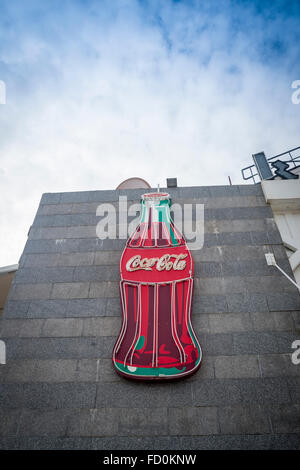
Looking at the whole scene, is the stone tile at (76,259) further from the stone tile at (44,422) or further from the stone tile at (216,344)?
the stone tile at (216,344)

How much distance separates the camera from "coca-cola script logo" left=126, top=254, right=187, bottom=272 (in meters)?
5.05

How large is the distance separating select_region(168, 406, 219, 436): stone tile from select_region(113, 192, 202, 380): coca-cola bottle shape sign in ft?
1.89

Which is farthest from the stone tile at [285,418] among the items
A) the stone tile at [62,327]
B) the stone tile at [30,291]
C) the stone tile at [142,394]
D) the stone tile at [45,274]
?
the stone tile at [30,291]

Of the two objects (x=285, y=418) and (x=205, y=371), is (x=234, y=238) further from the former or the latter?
(x=285, y=418)

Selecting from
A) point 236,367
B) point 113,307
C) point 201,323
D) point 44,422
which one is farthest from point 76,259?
point 236,367

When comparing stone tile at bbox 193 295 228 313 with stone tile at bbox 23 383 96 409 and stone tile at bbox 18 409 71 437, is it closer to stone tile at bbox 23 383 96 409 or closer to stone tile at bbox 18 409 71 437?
stone tile at bbox 23 383 96 409

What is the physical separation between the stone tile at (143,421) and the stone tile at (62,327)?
1.67 m

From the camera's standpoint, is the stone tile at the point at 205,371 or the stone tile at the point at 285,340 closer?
the stone tile at the point at 205,371

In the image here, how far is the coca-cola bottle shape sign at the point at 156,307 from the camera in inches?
161

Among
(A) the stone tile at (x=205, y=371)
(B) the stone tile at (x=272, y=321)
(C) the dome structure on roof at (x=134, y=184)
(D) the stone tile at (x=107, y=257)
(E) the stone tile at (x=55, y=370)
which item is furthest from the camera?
(C) the dome structure on roof at (x=134, y=184)

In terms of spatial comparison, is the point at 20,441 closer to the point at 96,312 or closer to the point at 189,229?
the point at 96,312

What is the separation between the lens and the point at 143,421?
12.7 ft

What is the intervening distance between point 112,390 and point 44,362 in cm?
144
